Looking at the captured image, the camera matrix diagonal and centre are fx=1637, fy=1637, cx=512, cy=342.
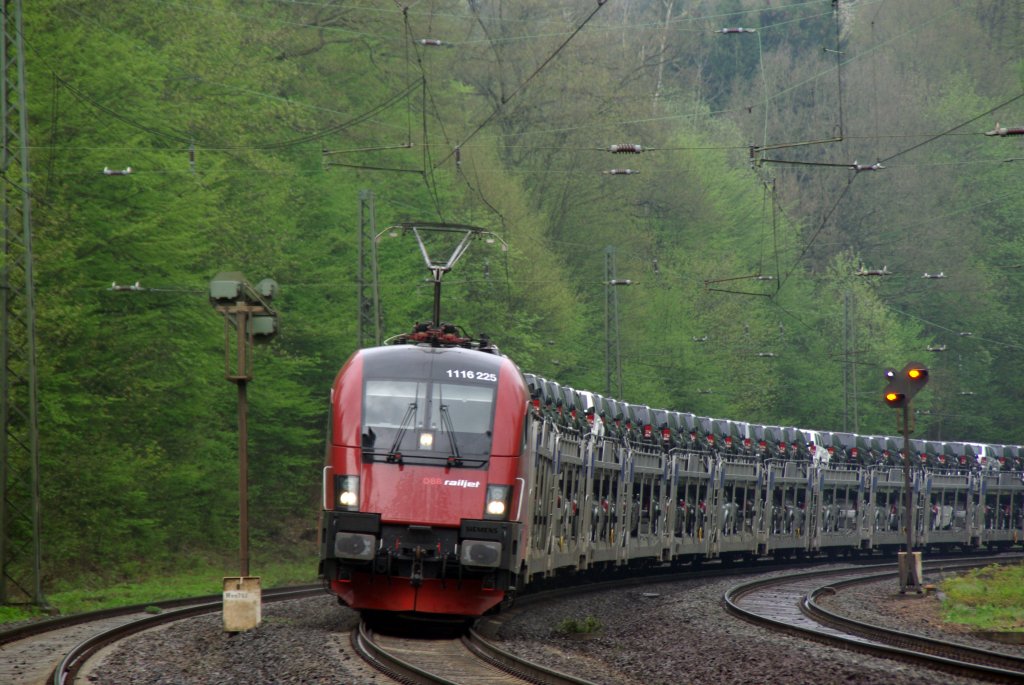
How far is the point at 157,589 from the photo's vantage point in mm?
30312

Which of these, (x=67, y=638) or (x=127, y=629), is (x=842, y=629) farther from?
(x=67, y=638)

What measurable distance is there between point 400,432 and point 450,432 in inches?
21.7

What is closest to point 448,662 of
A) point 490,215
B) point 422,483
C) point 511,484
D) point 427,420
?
point 422,483

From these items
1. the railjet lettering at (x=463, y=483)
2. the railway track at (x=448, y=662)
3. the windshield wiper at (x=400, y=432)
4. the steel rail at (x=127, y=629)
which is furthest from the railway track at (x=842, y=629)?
the steel rail at (x=127, y=629)

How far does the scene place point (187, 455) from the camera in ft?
122

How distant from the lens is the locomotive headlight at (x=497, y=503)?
1773 cm

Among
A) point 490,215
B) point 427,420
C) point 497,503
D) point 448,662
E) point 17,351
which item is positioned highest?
point 490,215

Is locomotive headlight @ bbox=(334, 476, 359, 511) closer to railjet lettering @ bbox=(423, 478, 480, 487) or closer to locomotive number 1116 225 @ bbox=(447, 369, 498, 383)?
railjet lettering @ bbox=(423, 478, 480, 487)

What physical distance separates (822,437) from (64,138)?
21929 mm

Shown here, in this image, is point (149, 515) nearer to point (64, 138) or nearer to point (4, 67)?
point (64, 138)

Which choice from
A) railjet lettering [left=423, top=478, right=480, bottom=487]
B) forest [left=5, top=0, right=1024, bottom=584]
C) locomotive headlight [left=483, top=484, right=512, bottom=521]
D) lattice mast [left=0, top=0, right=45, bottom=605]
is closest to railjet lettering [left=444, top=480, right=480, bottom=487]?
railjet lettering [left=423, top=478, right=480, bottom=487]

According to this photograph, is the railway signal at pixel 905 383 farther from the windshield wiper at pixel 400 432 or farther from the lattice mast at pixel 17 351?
the lattice mast at pixel 17 351

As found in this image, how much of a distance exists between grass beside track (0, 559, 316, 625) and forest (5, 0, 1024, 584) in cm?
103

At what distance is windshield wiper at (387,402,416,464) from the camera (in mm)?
17766
